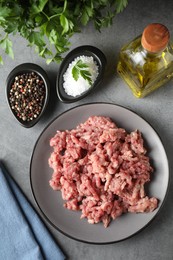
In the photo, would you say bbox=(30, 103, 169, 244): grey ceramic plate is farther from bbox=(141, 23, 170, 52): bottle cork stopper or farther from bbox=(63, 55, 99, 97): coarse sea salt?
bbox=(141, 23, 170, 52): bottle cork stopper

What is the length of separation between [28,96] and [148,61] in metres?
0.54

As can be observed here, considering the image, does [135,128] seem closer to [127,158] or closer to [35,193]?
[127,158]

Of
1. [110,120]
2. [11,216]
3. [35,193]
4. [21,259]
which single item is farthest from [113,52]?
[21,259]

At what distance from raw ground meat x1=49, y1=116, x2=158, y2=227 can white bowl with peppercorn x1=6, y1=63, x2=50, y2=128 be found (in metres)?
0.15

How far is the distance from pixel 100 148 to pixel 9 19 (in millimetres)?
634

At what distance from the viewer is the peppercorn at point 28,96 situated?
1726 millimetres

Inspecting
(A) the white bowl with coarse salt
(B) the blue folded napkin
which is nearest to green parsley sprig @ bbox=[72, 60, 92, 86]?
(A) the white bowl with coarse salt

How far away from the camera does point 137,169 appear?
162 cm

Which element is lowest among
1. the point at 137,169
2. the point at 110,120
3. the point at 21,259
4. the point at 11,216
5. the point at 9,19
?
the point at 21,259

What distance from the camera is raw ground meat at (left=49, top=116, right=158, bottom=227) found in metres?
1.62

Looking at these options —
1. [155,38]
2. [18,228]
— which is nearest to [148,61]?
[155,38]

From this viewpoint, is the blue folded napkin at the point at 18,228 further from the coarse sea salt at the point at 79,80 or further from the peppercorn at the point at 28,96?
the coarse sea salt at the point at 79,80

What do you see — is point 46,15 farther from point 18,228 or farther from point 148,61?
point 18,228

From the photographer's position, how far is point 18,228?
5.75 feet
